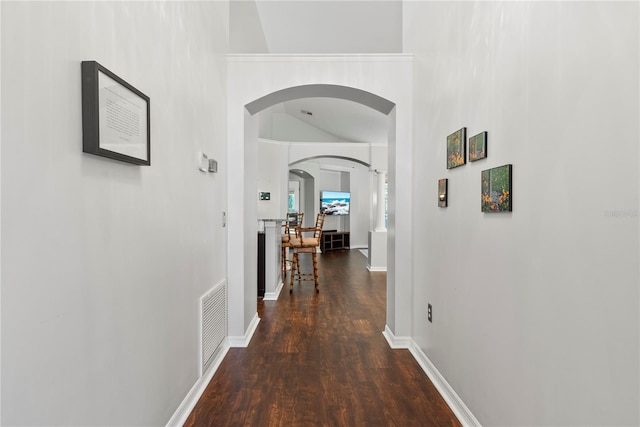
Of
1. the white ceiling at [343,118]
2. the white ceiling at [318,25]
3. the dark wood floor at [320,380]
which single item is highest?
the white ceiling at [318,25]

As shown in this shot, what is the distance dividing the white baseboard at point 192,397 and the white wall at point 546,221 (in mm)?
1542

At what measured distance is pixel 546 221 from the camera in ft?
4.20

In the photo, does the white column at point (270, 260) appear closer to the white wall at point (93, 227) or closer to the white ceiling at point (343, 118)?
the white wall at point (93, 227)

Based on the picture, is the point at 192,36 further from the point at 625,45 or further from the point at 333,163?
the point at 333,163

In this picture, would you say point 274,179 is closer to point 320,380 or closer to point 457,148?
point 320,380

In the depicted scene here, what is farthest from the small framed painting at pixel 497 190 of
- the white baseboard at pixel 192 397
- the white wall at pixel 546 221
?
the white baseboard at pixel 192 397

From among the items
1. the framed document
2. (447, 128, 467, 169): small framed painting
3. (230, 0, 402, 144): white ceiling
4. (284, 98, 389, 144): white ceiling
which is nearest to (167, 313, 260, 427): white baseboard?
the framed document

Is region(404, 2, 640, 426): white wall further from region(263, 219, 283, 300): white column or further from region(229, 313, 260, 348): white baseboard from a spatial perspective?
region(263, 219, 283, 300): white column

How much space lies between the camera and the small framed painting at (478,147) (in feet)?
5.72

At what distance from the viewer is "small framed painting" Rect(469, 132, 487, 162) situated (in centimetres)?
174

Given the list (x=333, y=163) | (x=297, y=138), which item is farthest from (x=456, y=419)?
(x=333, y=163)

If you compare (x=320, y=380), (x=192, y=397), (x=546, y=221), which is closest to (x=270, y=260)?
(x=320, y=380)

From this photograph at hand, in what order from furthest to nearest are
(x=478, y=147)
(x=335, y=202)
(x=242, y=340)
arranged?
(x=335, y=202)
(x=242, y=340)
(x=478, y=147)

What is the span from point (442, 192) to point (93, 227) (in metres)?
1.92
